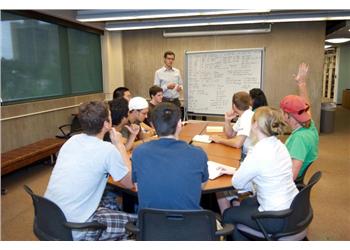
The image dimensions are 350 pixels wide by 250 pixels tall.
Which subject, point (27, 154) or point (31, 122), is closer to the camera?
point (27, 154)

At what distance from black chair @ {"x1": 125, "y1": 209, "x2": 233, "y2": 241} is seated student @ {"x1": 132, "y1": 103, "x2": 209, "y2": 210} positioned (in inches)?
4.2

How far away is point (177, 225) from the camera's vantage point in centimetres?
141

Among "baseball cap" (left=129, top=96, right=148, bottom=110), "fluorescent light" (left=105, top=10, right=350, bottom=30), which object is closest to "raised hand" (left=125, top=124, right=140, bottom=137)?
"baseball cap" (left=129, top=96, right=148, bottom=110)

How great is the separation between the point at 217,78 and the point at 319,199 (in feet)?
9.14

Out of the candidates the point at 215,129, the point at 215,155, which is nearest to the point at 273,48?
the point at 215,129

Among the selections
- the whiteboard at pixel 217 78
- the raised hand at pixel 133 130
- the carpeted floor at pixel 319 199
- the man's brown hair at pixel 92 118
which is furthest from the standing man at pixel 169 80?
the man's brown hair at pixel 92 118

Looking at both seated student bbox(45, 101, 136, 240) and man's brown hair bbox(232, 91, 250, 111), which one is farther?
man's brown hair bbox(232, 91, 250, 111)

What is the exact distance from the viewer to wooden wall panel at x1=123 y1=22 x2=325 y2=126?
6195 mm

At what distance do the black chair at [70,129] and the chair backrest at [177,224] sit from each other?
3.99m

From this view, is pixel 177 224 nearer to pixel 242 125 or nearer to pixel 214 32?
pixel 242 125

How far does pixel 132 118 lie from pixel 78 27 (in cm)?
381

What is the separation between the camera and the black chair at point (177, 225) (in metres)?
1.37

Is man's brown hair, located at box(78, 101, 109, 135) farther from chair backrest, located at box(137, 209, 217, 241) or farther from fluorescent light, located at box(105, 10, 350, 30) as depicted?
fluorescent light, located at box(105, 10, 350, 30)

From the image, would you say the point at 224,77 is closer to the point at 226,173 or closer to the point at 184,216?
the point at 226,173
